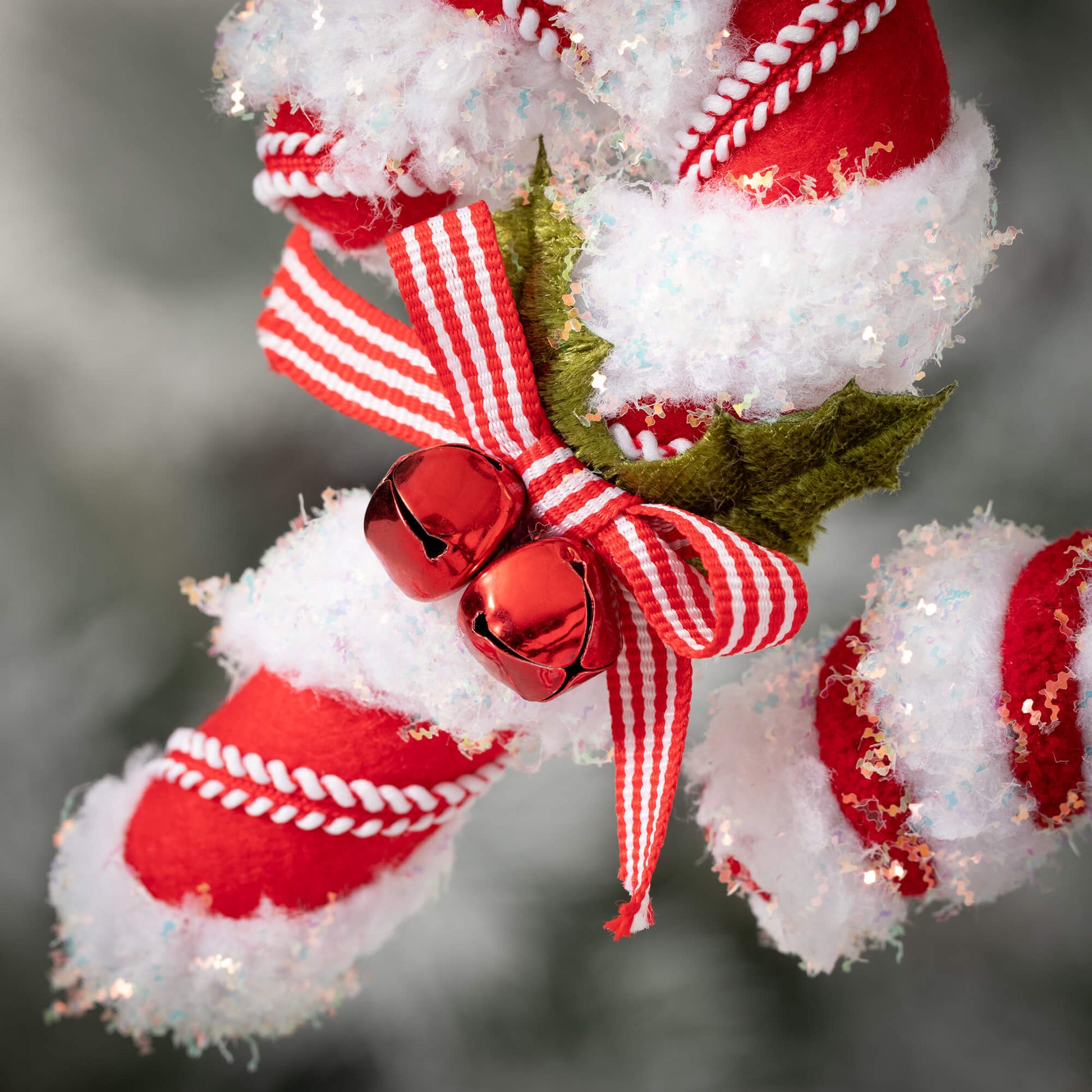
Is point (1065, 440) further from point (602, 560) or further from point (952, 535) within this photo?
point (602, 560)

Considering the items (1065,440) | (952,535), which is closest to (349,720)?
(952,535)

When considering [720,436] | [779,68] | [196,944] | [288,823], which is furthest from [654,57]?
[196,944]

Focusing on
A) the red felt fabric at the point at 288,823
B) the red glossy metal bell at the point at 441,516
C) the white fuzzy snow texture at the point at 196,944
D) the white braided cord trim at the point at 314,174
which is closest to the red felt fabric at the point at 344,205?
the white braided cord trim at the point at 314,174

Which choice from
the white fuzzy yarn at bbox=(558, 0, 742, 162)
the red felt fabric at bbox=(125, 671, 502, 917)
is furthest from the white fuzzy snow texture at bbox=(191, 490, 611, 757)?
the white fuzzy yarn at bbox=(558, 0, 742, 162)

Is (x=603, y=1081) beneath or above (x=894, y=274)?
beneath

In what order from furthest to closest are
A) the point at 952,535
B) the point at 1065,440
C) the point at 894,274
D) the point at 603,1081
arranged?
the point at 603,1081 → the point at 1065,440 → the point at 952,535 → the point at 894,274

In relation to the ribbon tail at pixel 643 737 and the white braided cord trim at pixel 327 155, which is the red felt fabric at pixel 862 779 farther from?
the white braided cord trim at pixel 327 155

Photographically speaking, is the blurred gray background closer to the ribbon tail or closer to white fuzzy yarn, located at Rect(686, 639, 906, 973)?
white fuzzy yarn, located at Rect(686, 639, 906, 973)
